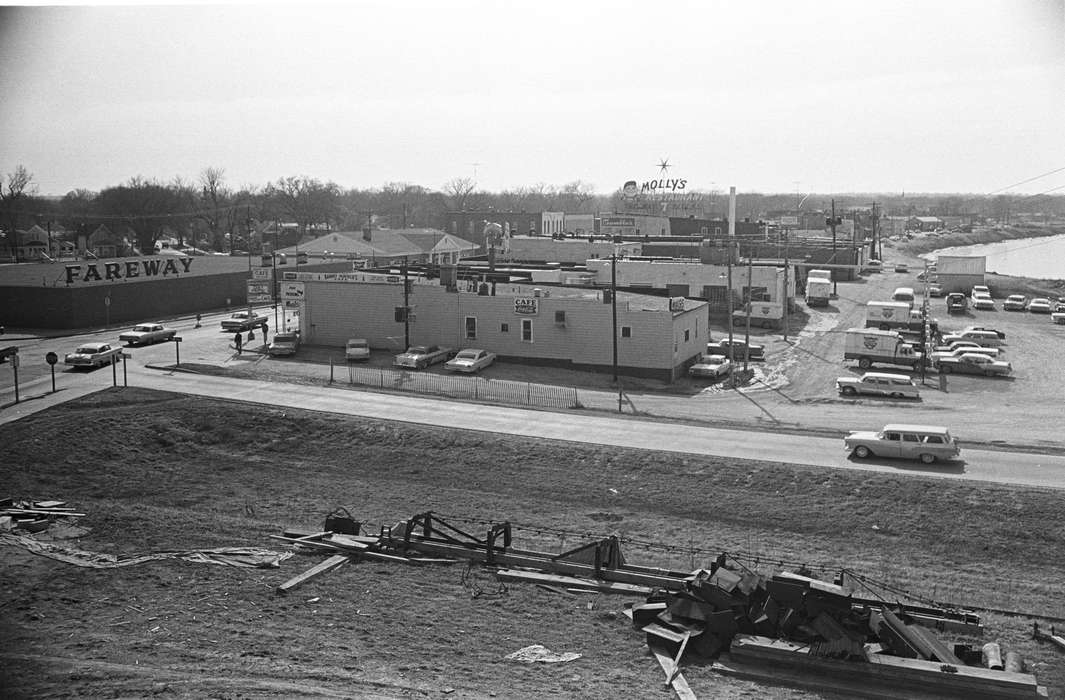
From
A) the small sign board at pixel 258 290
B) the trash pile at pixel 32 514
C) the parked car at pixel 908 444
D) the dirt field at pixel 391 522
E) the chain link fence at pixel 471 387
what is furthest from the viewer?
Result: the small sign board at pixel 258 290

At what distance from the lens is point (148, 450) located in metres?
21.8

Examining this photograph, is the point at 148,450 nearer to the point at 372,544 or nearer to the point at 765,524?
the point at 372,544

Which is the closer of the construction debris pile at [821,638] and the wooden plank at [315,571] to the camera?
the construction debris pile at [821,638]

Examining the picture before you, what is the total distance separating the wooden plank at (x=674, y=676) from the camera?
31.9 feet

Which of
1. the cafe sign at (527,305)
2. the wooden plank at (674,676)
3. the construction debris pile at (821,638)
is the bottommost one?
the wooden plank at (674,676)

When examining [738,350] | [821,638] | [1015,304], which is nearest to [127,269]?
[738,350]

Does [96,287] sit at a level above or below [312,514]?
above

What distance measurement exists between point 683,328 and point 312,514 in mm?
20222

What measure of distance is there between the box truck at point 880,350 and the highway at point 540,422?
16.2 meters

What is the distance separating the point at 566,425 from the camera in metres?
23.5

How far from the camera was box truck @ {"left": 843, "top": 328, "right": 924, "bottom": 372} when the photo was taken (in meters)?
36.9

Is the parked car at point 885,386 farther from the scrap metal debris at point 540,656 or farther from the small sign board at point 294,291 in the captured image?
the scrap metal debris at point 540,656

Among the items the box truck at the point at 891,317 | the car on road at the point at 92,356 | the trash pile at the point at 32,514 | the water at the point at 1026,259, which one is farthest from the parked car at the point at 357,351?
the water at the point at 1026,259

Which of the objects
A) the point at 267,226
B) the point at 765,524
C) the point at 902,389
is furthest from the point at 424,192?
the point at 765,524
